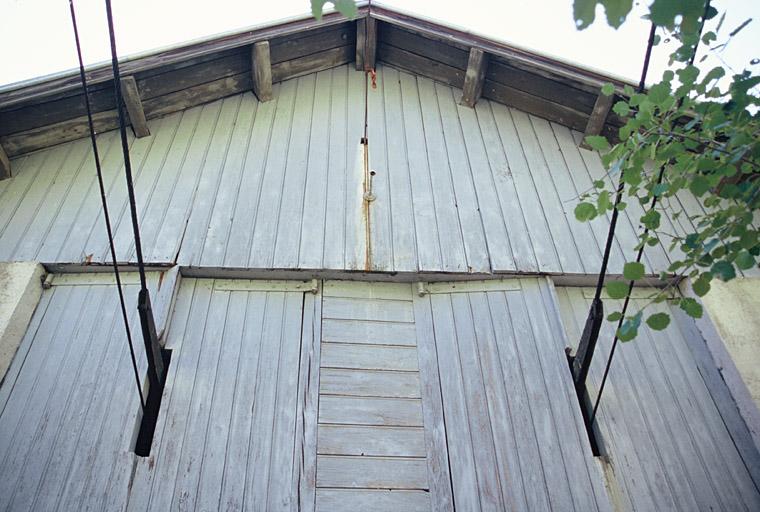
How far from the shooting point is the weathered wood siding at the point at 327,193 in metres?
4.42

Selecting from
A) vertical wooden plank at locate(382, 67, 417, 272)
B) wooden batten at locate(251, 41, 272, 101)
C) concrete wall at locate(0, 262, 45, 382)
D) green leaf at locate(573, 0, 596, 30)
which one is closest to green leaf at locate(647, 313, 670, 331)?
green leaf at locate(573, 0, 596, 30)

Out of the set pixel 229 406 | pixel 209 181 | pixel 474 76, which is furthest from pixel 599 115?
pixel 229 406

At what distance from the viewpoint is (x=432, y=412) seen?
370cm

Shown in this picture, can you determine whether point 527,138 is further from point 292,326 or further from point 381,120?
point 292,326

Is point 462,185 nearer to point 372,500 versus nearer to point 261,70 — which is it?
point 261,70

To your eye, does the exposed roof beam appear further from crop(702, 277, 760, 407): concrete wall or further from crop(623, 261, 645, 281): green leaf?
crop(623, 261, 645, 281): green leaf

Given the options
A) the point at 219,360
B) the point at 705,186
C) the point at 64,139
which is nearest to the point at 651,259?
the point at 705,186

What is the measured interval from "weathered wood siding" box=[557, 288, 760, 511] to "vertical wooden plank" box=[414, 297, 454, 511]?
0.97m

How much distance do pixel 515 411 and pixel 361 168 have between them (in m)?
2.42

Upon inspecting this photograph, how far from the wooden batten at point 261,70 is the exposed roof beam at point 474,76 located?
1914 mm

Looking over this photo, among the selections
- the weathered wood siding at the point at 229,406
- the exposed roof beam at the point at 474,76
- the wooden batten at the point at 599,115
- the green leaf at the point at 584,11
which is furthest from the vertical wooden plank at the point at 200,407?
the wooden batten at the point at 599,115

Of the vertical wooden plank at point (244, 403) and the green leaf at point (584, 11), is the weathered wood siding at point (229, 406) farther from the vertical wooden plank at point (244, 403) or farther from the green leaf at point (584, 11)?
the green leaf at point (584, 11)

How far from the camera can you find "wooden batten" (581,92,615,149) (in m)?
5.47

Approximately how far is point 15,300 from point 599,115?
194 inches
